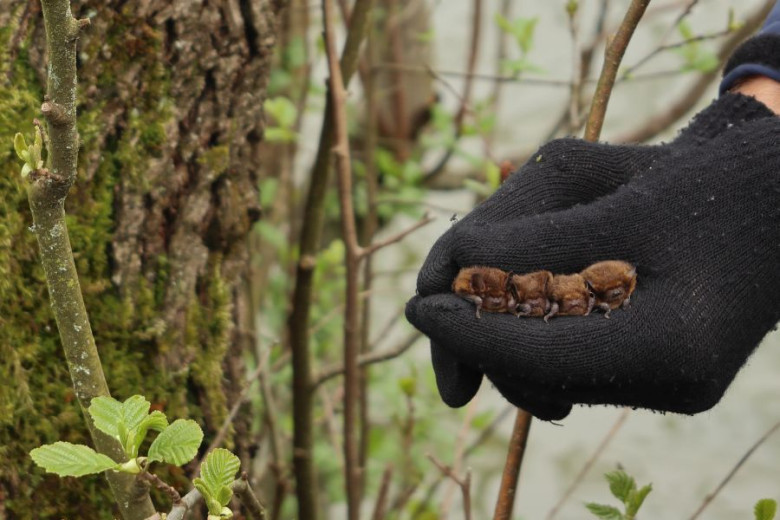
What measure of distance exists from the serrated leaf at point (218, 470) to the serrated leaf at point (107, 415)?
88 mm

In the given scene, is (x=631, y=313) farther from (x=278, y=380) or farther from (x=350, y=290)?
(x=278, y=380)

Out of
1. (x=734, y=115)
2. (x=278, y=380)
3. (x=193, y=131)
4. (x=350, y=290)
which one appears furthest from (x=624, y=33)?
(x=278, y=380)

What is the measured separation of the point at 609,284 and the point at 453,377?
0.74 feet

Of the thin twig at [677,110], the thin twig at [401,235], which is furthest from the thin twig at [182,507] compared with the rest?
the thin twig at [677,110]

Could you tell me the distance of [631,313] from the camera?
97 centimetres

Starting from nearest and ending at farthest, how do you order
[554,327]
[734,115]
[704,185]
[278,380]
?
[554,327] → [704,185] → [734,115] → [278,380]

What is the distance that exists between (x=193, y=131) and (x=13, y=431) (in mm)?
497

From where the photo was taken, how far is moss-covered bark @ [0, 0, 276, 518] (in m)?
1.15

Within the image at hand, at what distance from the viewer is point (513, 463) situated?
3.89 feet

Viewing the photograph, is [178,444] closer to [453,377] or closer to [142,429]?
[142,429]

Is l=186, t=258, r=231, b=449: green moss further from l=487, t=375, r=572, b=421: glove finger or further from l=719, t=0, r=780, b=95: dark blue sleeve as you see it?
l=719, t=0, r=780, b=95: dark blue sleeve

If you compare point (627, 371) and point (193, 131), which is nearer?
point (627, 371)

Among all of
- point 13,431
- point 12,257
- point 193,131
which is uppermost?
point 193,131

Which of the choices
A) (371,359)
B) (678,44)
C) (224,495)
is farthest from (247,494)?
(678,44)
